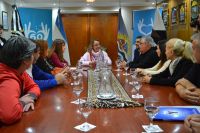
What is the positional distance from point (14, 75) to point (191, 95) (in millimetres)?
1305

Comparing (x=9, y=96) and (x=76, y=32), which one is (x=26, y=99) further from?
(x=76, y=32)

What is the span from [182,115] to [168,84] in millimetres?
1082

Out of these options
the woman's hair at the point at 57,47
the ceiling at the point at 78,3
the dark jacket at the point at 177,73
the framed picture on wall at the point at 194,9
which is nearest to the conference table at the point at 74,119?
the dark jacket at the point at 177,73

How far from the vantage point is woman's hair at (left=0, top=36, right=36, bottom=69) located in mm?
1720

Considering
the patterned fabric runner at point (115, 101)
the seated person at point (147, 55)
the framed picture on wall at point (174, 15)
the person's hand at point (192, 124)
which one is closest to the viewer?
the person's hand at point (192, 124)

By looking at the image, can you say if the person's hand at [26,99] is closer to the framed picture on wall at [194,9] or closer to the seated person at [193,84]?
the seated person at [193,84]

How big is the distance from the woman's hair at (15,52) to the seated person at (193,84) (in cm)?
123

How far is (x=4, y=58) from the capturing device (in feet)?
5.69

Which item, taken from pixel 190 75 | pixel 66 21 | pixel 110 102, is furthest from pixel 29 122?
pixel 66 21

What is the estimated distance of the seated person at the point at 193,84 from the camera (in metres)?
1.95

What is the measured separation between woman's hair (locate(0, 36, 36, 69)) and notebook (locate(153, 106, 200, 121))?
37.8 inches

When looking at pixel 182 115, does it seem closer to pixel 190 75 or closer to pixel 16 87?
pixel 190 75

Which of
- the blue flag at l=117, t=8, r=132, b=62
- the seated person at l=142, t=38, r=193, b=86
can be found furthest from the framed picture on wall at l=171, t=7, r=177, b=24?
the seated person at l=142, t=38, r=193, b=86

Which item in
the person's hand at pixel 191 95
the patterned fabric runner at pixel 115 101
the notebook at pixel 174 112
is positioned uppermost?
the person's hand at pixel 191 95
